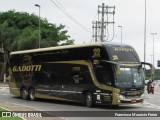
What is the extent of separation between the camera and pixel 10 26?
7969cm

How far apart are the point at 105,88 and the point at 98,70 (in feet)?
3.39

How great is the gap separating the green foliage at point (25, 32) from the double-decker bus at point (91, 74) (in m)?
37.1

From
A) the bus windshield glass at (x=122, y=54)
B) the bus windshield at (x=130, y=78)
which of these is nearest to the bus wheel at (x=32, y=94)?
the bus windshield glass at (x=122, y=54)

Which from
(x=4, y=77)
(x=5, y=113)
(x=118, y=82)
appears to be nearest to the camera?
(x=5, y=113)

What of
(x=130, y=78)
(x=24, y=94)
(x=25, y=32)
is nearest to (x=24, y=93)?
(x=24, y=94)

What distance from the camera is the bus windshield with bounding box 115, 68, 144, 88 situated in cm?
2444

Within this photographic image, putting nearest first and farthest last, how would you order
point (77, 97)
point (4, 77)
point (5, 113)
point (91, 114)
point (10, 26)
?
point (5, 113)
point (91, 114)
point (77, 97)
point (4, 77)
point (10, 26)

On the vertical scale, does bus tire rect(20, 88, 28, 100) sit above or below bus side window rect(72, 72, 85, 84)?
below

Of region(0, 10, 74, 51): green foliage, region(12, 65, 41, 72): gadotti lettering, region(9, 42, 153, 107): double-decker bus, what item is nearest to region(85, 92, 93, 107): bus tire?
region(9, 42, 153, 107): double-decker bus

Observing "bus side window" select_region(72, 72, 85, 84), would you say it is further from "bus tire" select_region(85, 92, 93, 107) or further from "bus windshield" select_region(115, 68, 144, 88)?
"bus windshield" select_region(115, 68, 144, 88)

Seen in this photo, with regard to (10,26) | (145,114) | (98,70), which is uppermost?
(10,26)

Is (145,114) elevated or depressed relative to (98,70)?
depressed

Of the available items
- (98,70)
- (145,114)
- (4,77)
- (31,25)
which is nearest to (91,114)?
(145,114)

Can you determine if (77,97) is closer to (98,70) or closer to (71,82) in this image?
(71,82)
